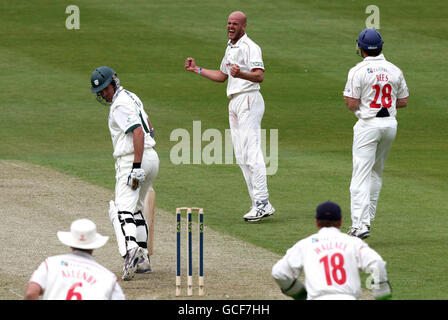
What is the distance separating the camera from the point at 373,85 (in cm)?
1147

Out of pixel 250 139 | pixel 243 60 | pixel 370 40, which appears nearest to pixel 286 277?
pixel 370 40

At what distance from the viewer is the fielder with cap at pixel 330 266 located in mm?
6789

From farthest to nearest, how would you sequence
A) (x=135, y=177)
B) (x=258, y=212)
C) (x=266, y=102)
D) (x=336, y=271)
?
(x=266, y=102)
(x=258, y=212)
(x=135, y=177)
(x=336, y=271)

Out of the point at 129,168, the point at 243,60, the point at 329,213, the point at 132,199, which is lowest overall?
the point at 329,213

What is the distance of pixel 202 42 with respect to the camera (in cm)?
2783

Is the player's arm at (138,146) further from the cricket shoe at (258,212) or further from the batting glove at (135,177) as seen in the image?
the cricket shoe at (258,212)

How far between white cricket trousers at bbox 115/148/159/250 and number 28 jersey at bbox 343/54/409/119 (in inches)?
99.7

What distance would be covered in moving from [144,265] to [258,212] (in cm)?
308

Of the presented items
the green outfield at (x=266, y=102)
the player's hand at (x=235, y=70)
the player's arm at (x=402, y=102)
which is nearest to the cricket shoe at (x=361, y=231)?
the green outfield at (x=266, y=102)

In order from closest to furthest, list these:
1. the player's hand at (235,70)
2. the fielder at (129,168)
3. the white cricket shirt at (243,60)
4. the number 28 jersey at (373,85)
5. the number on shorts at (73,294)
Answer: the number on shorts at (73,294)
the fielder at (129,168)
the number 28 jersey at (373,85)
the player's hand at (235,70)
the white cricket shirt at (243,60)

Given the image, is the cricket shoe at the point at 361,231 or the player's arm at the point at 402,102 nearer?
the cricket shoe at the point at 361,231

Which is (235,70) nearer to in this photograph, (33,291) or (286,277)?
(286,277)

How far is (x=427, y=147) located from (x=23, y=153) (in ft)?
25.0

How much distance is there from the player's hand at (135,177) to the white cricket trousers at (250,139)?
10.6 ft
